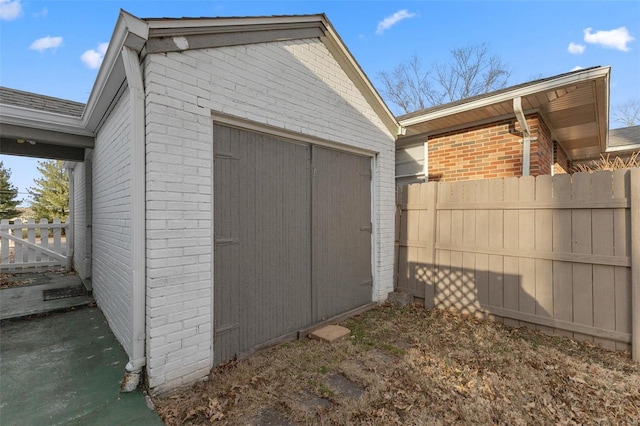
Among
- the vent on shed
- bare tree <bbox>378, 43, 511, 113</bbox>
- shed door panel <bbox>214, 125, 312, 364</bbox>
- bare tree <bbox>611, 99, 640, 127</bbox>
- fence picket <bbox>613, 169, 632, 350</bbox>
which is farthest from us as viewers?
bare tree <bbox>378, 43, 511, 113</bbox>

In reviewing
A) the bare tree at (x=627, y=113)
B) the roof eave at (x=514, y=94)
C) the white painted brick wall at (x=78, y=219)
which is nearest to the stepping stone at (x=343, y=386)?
the roof eave at (x=514, y=94)

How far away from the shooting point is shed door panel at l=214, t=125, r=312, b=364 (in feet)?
9.53

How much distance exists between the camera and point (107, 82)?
291 centimetres

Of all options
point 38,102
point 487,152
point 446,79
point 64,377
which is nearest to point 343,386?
point 64,377

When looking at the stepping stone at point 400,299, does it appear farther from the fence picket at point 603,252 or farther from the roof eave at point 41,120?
the roof eave at point 41,120

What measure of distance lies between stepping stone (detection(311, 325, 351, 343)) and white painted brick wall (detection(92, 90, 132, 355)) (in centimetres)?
199

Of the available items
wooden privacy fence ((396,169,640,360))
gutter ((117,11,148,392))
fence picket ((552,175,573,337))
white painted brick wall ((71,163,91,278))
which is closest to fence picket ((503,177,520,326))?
wooden privacy fence ((396,169,640,360))

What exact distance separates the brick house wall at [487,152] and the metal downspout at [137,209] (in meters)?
5.12

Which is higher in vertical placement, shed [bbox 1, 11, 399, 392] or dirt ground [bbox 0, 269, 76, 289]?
shed [bbox 1, 11, 399, 392]

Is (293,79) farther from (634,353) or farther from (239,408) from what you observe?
(634,353)

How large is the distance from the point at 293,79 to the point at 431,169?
3.58 m

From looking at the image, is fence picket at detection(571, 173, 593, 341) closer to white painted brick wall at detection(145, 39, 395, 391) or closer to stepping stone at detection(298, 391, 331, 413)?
stepping stone at detection(298, 391, 331, 413)

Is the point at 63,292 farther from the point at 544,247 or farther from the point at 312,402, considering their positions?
the point at 544,247

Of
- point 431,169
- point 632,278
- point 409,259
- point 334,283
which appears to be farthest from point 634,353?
point 431,169
